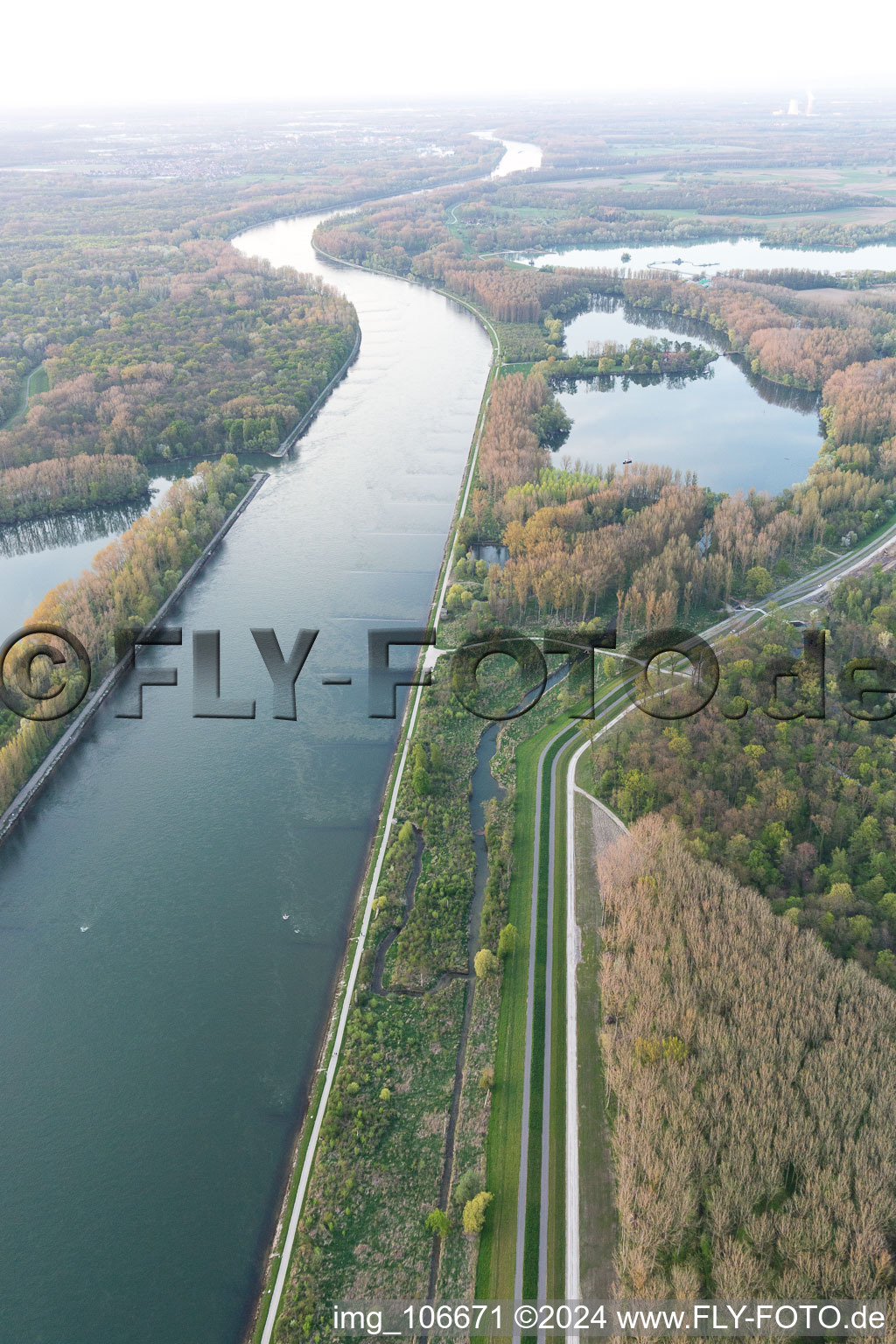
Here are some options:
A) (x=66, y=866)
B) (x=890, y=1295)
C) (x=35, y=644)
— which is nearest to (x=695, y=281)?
(x=35, y=644)

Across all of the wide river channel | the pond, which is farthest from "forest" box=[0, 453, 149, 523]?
the pond

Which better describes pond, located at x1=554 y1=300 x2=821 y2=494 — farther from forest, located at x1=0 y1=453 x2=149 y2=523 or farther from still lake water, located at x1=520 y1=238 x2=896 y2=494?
forest, located at x1=0 y1=453 x2=149 y2=523

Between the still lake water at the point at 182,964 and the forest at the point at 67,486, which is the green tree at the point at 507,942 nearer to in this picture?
the still lake water at the point at 182,964

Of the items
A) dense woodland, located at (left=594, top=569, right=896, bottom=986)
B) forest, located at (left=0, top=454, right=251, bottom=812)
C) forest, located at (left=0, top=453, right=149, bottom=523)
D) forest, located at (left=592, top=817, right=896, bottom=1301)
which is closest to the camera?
forest, located at (left=592, top=817, right=896, bottom=1301)

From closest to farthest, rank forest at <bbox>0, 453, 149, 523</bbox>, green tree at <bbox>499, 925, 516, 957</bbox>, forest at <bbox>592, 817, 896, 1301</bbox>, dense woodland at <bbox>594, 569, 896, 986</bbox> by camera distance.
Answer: forest at <bbox>592, 817, 896, 1301</bbox> < dense woodland at <bbox>594, 569, 896, 986</bbox> < green tree at <bbox>499, 925, 516, 957</bbox> < forest at <bbox>0, 453, 149, 523</bbox>

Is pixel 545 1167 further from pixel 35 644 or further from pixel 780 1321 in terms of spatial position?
pixel 35 644

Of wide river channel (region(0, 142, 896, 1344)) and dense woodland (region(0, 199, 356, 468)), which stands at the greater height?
dense woodland (region(0, 199, 356, 468))

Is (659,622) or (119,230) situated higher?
(119,230)
